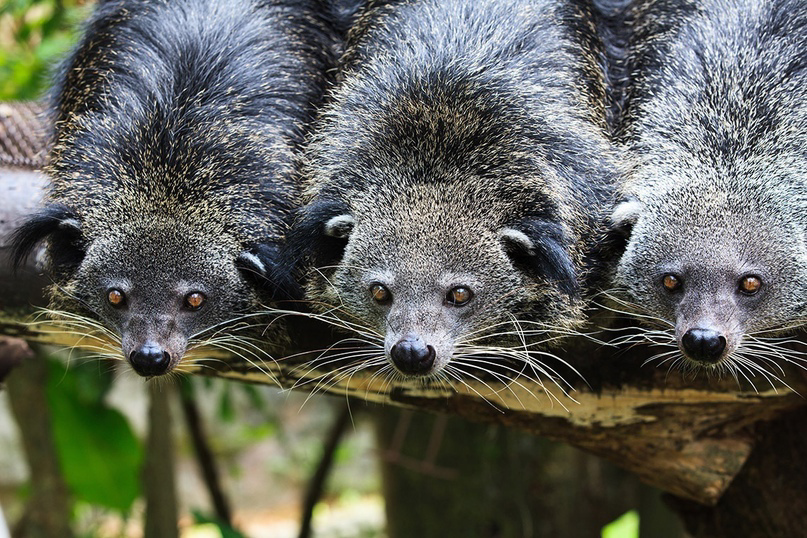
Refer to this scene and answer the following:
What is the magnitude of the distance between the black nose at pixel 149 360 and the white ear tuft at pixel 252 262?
16.5 inches

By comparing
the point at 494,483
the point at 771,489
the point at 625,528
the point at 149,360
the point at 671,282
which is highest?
the point at 671,282

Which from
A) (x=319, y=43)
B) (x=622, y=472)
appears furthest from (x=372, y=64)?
(x=622, y=472)

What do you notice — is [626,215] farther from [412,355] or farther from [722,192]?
[412,355]

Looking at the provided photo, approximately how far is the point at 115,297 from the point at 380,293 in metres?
0.95

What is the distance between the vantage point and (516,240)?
3.20 m

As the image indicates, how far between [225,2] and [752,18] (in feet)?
6.56

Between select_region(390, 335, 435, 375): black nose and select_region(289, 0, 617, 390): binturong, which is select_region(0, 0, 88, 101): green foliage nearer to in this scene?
select_region(289, 0, 617, 390): binturong

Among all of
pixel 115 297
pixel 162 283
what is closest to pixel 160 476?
pixel 115 297

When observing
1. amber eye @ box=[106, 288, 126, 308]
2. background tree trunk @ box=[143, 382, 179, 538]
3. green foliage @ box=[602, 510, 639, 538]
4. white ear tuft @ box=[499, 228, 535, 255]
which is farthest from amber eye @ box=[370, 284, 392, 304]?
green foliage @ box=[602, 510, 639, 538]

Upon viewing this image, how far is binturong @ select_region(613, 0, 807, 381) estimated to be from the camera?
122 inches

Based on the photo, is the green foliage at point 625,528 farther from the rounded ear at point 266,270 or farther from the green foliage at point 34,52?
the green foliage at point 34,52

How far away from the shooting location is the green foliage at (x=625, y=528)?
237 inches

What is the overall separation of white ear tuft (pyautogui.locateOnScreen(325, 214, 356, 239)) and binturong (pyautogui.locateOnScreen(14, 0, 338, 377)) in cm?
21

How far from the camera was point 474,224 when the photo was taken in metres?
3.21
